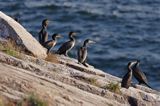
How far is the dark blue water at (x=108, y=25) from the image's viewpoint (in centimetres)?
3945

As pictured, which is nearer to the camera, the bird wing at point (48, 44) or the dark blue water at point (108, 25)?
the bird wing at point (48, 44)

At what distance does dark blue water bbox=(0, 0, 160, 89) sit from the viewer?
3945cm

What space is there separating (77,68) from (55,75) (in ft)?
10.3

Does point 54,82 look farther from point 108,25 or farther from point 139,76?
point 108,25

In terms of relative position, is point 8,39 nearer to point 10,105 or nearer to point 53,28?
point 10,105

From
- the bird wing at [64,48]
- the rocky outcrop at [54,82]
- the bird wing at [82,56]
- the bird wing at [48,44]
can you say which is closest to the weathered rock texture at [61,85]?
the rocky outcrop at [54,82]

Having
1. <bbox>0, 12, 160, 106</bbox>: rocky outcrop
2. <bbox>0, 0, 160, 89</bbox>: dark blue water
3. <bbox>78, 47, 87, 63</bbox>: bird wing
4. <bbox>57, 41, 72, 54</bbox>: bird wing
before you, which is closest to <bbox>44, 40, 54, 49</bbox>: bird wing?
<bbox>57, 41, 72, 54</bbox>: bird wing

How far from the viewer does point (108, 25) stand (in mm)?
48188

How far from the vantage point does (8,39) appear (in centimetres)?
2158

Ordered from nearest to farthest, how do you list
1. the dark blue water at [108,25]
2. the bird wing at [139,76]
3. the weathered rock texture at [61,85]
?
the weathered rock texture at [61,85] → the bird wing at [139,76] → the dark blue water at [108,25]

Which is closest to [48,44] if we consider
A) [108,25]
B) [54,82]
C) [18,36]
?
[18,36]

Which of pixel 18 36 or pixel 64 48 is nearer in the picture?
pixel 18 36

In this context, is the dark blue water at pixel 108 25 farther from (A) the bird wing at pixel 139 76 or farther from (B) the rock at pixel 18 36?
(B) the rock at pixel 18 36

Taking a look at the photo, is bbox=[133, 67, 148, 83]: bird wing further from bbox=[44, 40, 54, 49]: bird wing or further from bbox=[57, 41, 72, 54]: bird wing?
bbox=[44, 40, 54, 49]: bird wing
